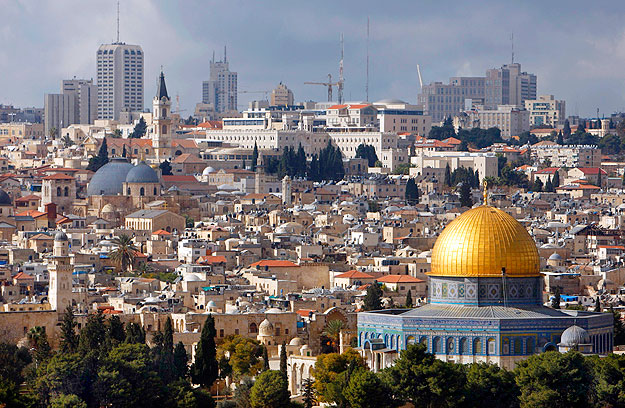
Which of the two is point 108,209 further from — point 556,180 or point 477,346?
point 477,346

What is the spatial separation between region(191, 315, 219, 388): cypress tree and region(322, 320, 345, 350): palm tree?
19.6ft

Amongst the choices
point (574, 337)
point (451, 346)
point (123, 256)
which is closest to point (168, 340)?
point (451, 346)

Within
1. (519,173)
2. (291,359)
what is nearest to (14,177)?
(519,173)

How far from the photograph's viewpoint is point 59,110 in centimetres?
19288

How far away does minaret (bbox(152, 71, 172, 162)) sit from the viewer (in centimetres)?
12244

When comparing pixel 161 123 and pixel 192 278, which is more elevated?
pixel 161 123

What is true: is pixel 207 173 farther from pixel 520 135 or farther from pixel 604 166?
pixel 520 135

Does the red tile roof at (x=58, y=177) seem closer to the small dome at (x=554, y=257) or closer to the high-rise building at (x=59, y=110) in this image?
the small dome at (x=554, y=257)

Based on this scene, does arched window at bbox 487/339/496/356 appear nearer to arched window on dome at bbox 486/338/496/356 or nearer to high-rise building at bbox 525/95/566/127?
arched window on dome at bbox 486/338/496/356

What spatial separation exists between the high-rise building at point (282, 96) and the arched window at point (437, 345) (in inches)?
5200

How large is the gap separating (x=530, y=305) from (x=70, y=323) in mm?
13000

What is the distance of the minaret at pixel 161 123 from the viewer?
402ft

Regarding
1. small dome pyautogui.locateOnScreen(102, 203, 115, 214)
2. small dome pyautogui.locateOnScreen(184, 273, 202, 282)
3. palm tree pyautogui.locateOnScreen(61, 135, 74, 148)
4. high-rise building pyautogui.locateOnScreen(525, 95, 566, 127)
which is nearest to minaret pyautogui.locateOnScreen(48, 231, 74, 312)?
small dome pyautogui.locateOnScreen(184, 273, 202, 282)

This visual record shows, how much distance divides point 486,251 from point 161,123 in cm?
7913
